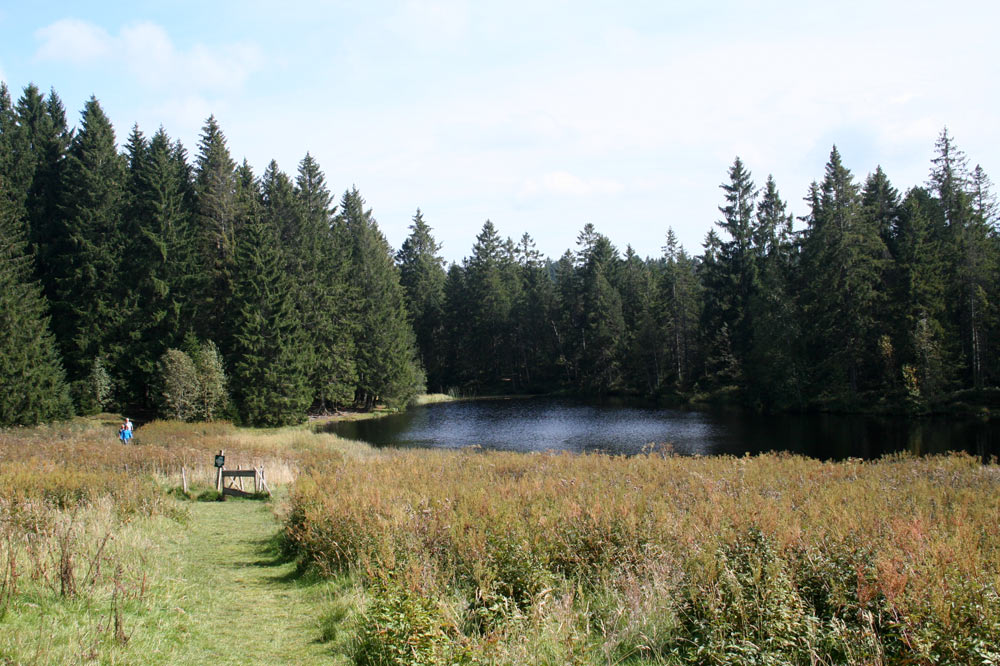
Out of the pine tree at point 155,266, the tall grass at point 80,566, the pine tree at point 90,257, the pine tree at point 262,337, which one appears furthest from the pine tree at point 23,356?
the tall grass at point 80,566

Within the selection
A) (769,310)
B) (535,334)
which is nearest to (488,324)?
(535,334)

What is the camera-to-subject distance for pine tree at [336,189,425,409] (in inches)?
2375

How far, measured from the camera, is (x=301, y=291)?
5250 centimetres

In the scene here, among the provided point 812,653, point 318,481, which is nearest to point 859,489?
point 812,653

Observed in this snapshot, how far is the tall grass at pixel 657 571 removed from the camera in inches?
197

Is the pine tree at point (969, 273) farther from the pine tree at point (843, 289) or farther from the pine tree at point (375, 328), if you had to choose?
the pine tree at point (375, 328)

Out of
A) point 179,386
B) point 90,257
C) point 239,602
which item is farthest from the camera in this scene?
point 90,257

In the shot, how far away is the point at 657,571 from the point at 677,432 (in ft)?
114

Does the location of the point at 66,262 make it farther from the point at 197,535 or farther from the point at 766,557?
the point at 766,557

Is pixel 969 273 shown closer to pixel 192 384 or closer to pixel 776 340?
pixel 776 340

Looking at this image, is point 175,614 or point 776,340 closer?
point 175,614

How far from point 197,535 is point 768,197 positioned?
63.0 metres

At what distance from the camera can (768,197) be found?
62.8m

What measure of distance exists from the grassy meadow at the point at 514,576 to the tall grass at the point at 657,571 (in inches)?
1.1
